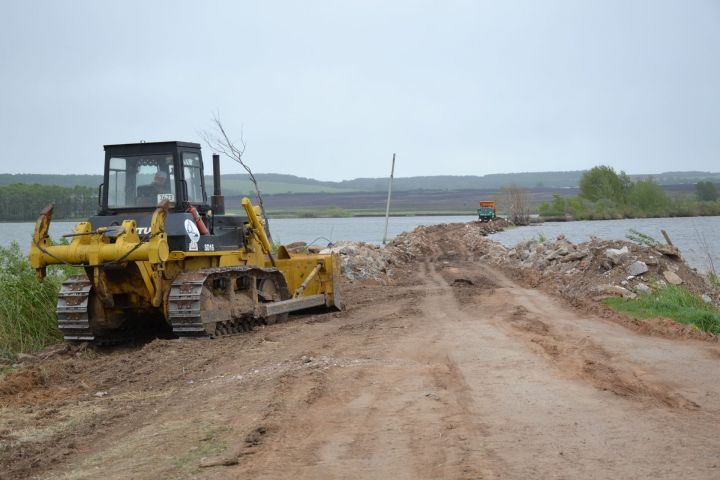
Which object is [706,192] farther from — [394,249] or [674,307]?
[674,307]

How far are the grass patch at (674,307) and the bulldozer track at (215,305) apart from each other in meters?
6.89

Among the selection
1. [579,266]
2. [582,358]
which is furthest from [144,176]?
[579,266]

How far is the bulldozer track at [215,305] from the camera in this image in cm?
1295

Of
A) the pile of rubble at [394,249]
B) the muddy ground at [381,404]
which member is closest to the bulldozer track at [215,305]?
the muddy ground at [381,404]

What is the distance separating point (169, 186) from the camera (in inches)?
552

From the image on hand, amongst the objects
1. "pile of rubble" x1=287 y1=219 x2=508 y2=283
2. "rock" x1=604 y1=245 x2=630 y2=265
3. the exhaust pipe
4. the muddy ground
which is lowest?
"pile of rubble" x1=287 y1=219 x2=508 y2=283

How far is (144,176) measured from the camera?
46.3 feet

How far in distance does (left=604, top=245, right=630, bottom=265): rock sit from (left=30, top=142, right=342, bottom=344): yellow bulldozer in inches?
378

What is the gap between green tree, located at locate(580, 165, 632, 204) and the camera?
88875mm

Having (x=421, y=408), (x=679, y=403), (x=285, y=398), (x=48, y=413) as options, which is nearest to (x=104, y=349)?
(x=48, y=413)

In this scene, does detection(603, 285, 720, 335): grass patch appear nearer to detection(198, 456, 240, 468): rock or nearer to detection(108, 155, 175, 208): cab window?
detection(108, 155, 175, 208): cab window

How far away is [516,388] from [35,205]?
3855 centimetres

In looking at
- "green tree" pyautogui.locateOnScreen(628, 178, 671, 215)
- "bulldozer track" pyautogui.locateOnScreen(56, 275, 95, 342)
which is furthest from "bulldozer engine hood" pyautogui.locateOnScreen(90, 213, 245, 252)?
"green tree" pyautogui.locateOnScreen(628, 178, 671, 215)

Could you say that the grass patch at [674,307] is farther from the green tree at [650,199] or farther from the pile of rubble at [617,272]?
the green tree at [650,199]
